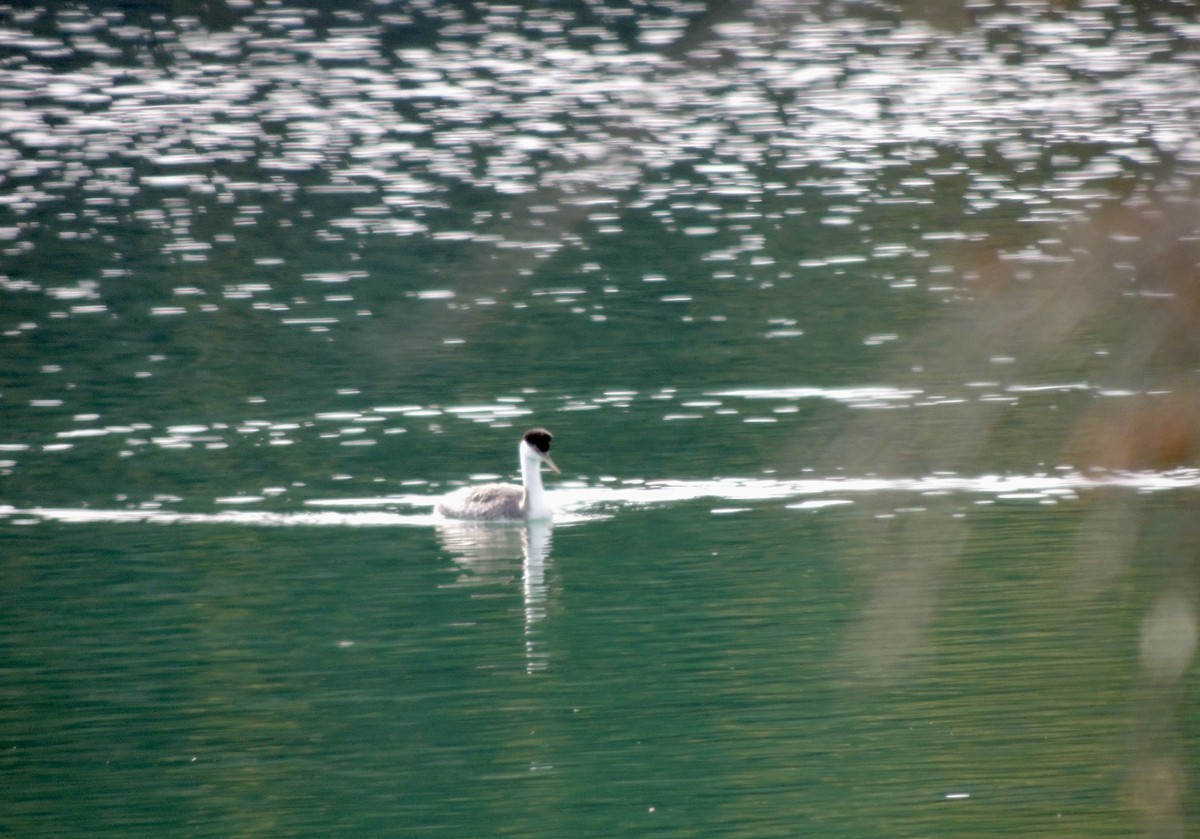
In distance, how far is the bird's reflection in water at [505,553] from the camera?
50.9 ft

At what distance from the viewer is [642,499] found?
18000mm

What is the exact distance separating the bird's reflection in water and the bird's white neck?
0.34 ft

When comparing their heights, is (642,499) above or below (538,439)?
below

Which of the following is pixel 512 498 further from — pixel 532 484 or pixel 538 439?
pixel 538 439

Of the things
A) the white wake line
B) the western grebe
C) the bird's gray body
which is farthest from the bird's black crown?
the white wake line

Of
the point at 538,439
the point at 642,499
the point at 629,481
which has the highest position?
the point at 538,439

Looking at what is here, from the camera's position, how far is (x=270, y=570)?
52.9 feet

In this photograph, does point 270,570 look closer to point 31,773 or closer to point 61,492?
point 61,492

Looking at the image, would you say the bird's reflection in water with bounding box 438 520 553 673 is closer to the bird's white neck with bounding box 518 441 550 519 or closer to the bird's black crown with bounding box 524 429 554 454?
the bird's white neck with bounding box 518 441 550 519

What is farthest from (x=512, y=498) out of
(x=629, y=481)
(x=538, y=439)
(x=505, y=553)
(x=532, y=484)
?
(x=629, y=481)

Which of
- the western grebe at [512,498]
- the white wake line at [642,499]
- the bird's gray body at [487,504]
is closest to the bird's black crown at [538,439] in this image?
the western grebe at [512,498]

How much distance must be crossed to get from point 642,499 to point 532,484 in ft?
3.31

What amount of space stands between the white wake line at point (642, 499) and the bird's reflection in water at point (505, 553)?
1.02 ft

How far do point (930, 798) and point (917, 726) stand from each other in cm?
136
